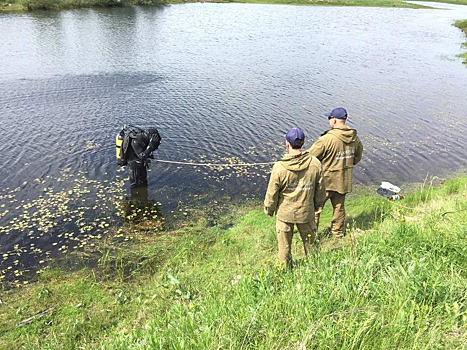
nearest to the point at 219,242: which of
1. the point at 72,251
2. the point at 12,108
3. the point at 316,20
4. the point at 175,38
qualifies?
the point at 72,251

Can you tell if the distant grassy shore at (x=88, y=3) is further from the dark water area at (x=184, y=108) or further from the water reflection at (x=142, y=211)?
the water reflection at (x=142, y=211)

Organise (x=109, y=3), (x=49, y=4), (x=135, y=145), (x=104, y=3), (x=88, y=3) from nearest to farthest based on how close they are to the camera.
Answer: (x=135, y=145), (x=49, y=4), (x=88, y=3), (x=104, y=3), (x=109, y=3)

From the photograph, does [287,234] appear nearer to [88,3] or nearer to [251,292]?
[251,292]

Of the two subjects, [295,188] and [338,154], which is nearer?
[295,188]

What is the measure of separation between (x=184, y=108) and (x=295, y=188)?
1519cm

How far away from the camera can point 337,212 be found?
335 inches

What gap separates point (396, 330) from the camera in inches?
162

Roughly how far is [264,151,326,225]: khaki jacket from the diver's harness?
6678 millimetres

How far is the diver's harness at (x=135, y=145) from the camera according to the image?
11875 millimetres

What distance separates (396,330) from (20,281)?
27.0 ft

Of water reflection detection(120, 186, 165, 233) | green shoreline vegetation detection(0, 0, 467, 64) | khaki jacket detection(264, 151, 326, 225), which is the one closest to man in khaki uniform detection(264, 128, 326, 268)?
khaki jacket detection(264, 151, 326, 225)

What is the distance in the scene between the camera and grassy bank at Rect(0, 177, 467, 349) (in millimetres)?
4266

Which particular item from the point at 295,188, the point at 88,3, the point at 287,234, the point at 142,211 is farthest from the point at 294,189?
the point at 88,3

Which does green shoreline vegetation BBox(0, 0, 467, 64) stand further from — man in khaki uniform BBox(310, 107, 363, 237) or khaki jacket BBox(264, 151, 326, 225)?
khaki jacket BBox(264, 151, 326, 225)
